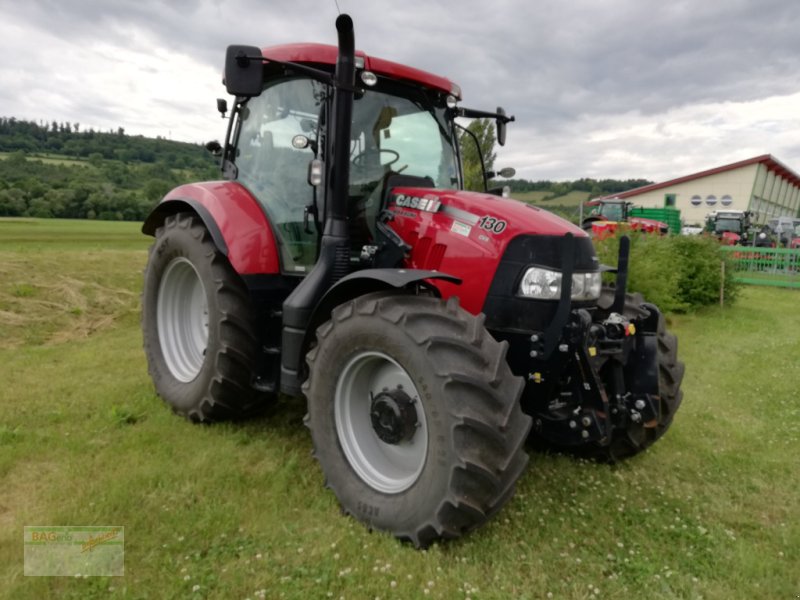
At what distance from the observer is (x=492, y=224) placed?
3090mm

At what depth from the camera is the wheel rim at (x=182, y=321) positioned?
4562 millimetres

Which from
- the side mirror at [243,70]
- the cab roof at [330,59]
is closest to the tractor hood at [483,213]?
the cab roof at [330,59]

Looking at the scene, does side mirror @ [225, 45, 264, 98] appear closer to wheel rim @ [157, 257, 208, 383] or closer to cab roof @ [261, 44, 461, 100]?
cab roof @ [261, 44, 461, 100]

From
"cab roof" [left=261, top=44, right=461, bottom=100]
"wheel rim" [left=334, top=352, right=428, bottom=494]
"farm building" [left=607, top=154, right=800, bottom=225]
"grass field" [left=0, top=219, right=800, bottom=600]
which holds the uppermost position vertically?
"farm building" [left=607, top=154, right=800, bottom=225]

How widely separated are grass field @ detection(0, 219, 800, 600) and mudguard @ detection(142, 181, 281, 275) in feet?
3.88

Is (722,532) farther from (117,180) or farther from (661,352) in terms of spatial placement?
(117,180)

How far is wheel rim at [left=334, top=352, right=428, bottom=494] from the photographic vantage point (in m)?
2.92

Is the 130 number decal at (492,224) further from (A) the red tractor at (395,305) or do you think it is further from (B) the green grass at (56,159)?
(B) the green grass at (56,159)

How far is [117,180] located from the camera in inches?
1428

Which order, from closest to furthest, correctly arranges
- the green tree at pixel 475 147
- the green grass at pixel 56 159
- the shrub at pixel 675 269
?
the shrub at pixel 675 269 < the green tree at pixel 475 147 < the green grass at pixel 56 159

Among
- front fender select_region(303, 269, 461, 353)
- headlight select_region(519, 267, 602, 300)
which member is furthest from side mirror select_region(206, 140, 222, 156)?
headlight select_region(519, 267, 602, 300)

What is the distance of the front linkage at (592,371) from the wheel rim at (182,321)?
2765 mm

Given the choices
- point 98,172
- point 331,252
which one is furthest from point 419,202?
point 98,172

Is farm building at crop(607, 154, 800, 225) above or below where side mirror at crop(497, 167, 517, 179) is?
above
